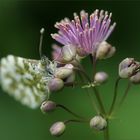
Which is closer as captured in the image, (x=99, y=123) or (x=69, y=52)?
(x=99, y=123)

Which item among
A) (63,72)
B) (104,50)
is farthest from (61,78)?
(104,50)

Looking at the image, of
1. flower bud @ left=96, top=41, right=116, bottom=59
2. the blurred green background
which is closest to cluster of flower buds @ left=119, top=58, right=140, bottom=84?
flower bud @ left=96, top=41, right=116, bottom=59

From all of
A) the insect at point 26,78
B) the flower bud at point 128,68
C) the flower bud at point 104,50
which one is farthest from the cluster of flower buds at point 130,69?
the insect at point 26,78

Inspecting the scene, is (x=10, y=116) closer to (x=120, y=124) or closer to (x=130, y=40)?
(x=120, y=124)

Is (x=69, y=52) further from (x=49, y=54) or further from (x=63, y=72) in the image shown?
(x=49, y=54)

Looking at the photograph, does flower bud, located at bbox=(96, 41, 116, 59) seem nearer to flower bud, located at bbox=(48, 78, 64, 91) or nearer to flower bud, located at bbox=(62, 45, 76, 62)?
flower bud, located at bbox=(62, 45, 76, 62)

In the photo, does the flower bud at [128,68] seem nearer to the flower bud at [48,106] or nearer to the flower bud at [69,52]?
the flower bud at [69,52]

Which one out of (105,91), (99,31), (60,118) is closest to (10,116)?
(60,118)
